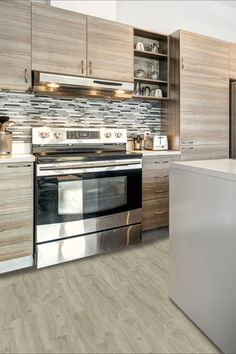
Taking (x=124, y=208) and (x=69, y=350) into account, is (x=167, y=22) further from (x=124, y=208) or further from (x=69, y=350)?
(x=69, y=350)

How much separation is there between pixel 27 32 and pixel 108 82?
2.78 ft

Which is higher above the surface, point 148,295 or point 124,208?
point 124,208

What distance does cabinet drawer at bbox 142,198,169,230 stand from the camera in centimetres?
291

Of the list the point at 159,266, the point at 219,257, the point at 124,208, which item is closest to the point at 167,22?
the point at 124,208

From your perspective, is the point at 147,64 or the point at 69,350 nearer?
the point at 69,350

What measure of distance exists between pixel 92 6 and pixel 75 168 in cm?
174

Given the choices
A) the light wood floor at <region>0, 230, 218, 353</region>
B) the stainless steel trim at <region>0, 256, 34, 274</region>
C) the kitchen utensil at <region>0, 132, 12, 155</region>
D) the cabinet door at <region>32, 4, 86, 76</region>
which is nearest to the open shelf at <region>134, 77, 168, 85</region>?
the cabinet door at <region>32, 4, 86, 76</region>

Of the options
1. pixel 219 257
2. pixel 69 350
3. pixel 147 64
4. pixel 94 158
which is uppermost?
pixel 147 64

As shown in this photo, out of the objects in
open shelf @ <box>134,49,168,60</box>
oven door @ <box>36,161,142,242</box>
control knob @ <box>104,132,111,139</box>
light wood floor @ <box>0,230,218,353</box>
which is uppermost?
open shelf @ <box>134,49,168,60</box>

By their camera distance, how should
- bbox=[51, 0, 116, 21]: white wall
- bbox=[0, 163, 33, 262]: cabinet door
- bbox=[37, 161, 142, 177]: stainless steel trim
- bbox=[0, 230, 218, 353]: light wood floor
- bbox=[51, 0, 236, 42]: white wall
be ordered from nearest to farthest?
bbox=[0, 230, 218, 353]: light wood floor < bbox=[0, 163, 33, 262]: cabinet door < bbox=[37, 161, 142, 177]: stainless steel trim < bbox=[51, 0, 116, 21]: white wall < bbox=[51, 0, 236, 42]: white wall

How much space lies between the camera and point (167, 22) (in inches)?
139

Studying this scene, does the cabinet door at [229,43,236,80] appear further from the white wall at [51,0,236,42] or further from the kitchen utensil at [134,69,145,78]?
the kitchen utensil at [134,69,145,78]

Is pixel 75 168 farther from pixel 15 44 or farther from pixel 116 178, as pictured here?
pixel 15 44

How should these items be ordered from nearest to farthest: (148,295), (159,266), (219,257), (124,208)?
(219,257) → (148,295) → (159,266) → (124,208)
